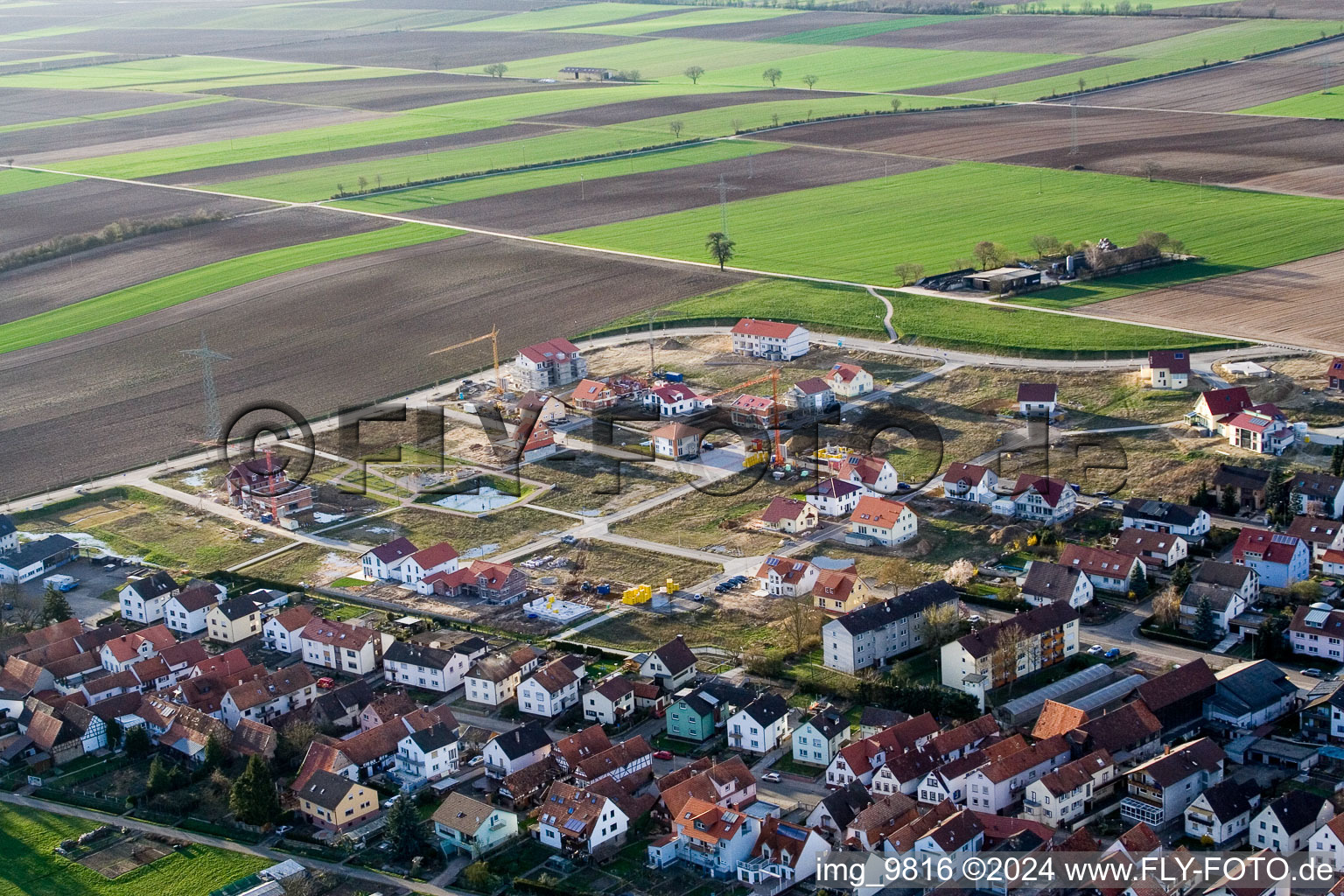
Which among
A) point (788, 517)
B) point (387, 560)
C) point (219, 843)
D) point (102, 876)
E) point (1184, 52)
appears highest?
point (1184, 52)

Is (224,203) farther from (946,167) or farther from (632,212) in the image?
(946,167)

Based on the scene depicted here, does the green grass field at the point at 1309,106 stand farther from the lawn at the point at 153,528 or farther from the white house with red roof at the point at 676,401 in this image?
the lawn at the point at 153,528

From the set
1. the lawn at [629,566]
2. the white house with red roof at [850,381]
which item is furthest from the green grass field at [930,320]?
the lawn at [629,566]

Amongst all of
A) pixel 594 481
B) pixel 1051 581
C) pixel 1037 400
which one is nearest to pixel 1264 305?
pixel 1037 400

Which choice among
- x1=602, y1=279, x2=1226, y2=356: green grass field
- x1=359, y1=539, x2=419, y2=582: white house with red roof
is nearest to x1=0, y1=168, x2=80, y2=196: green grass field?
x1=602, y1=279, x2=1226, y2=356: green grass field

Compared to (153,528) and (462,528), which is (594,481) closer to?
(462,528)

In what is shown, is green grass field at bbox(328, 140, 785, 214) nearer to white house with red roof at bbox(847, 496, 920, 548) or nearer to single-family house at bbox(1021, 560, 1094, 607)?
white house with red roof at bbox(847, 496, 920, 548)

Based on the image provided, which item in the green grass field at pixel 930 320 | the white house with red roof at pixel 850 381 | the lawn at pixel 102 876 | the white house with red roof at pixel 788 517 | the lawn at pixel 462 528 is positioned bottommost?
the lawn at pixel 102 876
